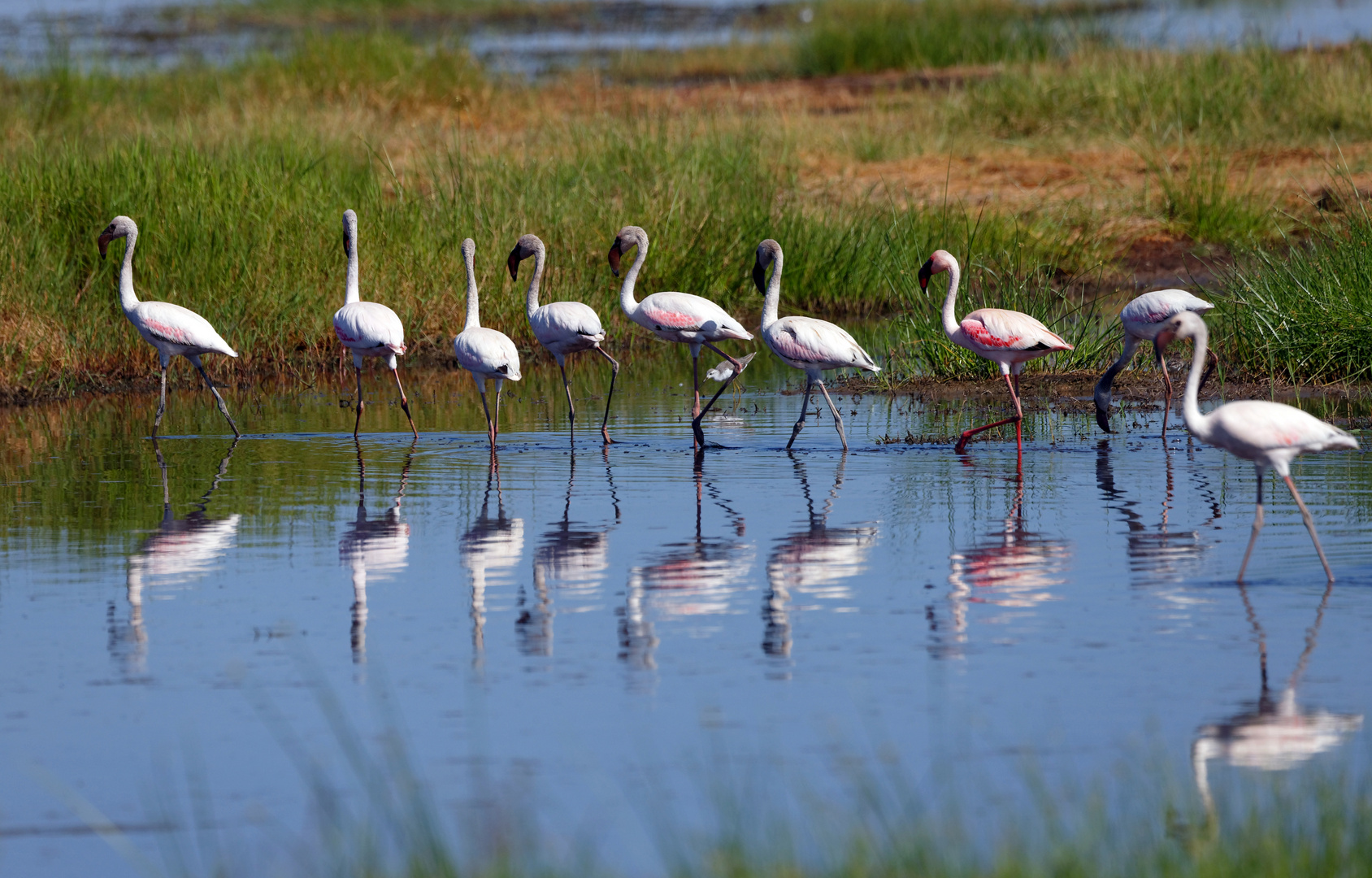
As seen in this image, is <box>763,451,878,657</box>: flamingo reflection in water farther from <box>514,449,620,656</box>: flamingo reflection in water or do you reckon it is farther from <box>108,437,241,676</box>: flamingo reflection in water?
<box>108,437,241,676</box>: flamingo reflection in water

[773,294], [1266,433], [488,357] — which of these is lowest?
[1266,433]

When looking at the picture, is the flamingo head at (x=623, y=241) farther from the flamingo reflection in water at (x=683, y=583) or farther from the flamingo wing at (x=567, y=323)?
the flamingo reflection in water at (x=683, y=583)

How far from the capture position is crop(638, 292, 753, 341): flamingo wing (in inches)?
429

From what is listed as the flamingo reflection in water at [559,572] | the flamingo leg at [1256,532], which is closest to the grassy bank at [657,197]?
A: the flamingo leg at [1256,532]

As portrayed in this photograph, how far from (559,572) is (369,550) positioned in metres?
0.99

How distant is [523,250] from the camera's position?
40.5 feet

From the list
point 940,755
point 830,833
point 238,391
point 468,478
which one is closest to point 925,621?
point 940,755

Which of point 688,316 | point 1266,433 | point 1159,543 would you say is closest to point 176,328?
point 688,316

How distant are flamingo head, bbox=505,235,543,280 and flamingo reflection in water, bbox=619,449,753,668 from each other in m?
4.30

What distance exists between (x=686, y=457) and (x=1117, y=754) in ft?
18.2

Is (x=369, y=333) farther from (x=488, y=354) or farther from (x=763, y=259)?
(x=763, y=259)

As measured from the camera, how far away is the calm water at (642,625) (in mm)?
4910

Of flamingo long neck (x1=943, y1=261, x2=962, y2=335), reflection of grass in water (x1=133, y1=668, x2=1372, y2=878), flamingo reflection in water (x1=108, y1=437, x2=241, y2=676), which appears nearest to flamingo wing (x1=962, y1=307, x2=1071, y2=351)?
flamingo long neck (x1=943, y1=261, x2=962, y2=335)

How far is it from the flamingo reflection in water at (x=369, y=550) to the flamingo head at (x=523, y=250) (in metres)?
3.36
